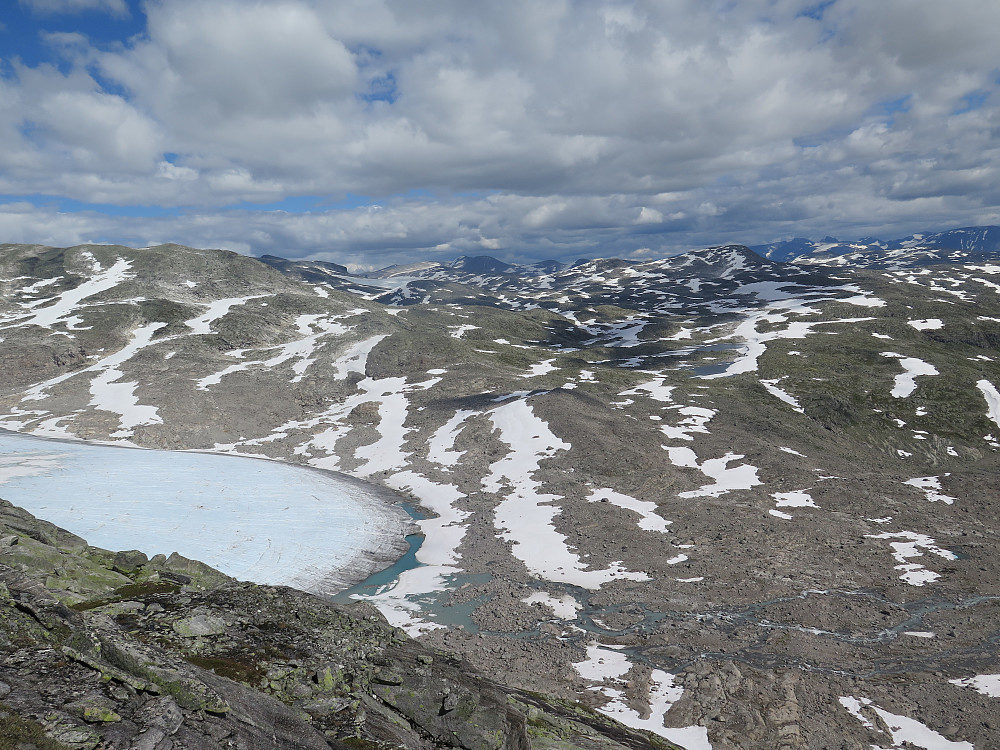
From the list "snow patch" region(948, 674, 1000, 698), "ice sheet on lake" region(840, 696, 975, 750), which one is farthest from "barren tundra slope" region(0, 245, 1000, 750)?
"snow patch" region(948, 674, 1000, 698)

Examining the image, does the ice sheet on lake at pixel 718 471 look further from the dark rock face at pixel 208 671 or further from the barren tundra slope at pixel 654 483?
the dark rock face at pixel 208 671

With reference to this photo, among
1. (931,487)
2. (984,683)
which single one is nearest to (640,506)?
(984,683)

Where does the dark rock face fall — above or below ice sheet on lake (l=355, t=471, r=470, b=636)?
above

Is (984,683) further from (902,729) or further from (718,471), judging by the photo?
(718,471)

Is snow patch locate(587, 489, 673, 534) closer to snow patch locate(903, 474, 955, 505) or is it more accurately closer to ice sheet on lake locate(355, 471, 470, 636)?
ice sheet on lake locate(355, 471, 470, 636)

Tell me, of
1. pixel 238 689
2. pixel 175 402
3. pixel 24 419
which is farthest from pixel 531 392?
pixel 24 419
